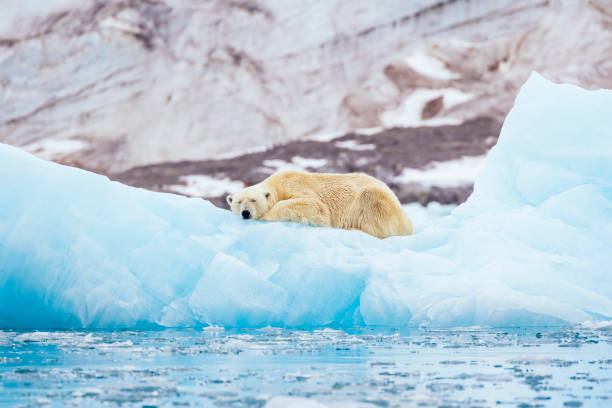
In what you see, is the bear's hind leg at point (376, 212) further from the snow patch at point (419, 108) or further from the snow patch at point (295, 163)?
the snow patch at point (419, 108)

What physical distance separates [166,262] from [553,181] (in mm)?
3281

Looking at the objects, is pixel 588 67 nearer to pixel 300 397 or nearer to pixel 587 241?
pixel 587 241

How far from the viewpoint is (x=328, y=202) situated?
20.4ft

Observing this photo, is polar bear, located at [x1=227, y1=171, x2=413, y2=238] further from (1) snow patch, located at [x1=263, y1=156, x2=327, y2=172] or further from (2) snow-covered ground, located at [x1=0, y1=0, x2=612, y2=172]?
(2) snow-covered ground, located at [x1=0, y1=0, x2=612, y2=172]

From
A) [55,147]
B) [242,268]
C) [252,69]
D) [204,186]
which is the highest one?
[252,69]

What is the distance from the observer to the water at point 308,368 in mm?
2742

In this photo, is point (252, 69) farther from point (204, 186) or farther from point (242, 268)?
point (242, 268)

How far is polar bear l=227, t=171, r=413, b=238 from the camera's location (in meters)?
5.96

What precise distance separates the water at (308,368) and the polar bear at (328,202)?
1437 mm

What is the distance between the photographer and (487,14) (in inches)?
653

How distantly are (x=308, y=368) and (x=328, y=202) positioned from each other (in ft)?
9.63

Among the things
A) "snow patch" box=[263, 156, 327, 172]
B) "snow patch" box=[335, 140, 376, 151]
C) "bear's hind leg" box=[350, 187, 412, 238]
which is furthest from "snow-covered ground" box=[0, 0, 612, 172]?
"bear's hind leg" box=[350, 187, 412, 238]

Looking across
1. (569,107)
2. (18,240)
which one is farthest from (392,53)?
(18,240)

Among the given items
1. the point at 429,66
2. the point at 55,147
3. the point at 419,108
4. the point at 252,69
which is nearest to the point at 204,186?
the point at 252,69
